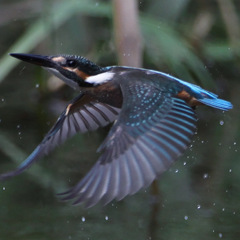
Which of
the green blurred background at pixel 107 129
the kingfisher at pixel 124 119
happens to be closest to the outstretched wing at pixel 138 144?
the kingfisher at pixel 124 119

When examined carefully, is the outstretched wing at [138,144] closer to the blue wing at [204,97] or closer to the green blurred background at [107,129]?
the blue wing at [204,97]

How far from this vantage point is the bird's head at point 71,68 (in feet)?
11.9

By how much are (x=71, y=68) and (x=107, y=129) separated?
1.67 metres

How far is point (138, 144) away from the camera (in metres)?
3.34

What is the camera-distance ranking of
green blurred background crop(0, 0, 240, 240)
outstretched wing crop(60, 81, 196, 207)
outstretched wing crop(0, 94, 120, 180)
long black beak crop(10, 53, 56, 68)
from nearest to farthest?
outstretched wing crop(60, 81, 196, 207), long black beak crop(10, 53, 56, 68), outstretched wing crop(0, 94, 120, 180), green blurred background crop(0, 0, 240, 240)

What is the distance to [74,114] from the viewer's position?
3.85 meters

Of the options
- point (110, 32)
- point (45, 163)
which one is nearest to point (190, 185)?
point (45, 163)

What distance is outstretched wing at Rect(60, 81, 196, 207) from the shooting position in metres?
3.04

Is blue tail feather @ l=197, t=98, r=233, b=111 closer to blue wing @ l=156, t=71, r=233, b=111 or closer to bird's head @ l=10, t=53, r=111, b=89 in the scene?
blue wing @ l=156, t=71, r=233, b=111

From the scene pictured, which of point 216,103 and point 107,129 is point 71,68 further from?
point 107,129

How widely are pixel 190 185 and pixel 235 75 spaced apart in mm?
1479

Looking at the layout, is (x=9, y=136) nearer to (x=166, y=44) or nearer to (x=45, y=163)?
(x=45, y=163)

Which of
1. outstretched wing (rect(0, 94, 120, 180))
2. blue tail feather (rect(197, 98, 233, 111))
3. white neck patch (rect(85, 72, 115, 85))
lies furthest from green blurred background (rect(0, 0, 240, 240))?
white neck patch (rect(85, 72, 115, 85))

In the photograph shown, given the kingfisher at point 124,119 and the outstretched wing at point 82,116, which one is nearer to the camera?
the kingfisher at point 124,119
